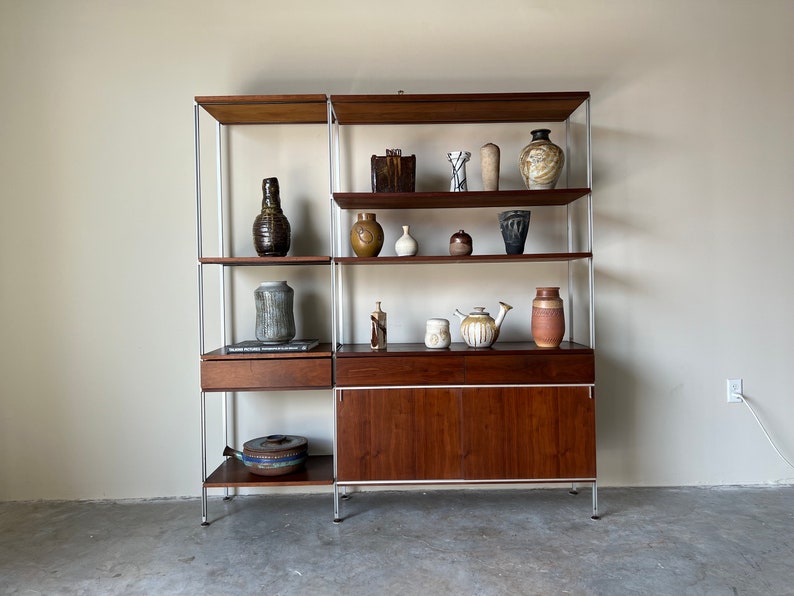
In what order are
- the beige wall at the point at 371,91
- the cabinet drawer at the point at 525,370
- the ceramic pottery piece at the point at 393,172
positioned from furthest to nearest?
the beige wall at the point at 371,91 < the ceramic pottery piece at the point at 393,172 < the cabinet drawer at the point at 525,370

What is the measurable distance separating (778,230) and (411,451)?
242 cm

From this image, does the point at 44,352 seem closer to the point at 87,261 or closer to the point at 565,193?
the point at 87,261

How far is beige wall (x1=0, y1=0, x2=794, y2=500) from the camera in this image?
9.25 ft

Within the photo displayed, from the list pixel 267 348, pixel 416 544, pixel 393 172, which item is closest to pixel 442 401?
pixel 416 544

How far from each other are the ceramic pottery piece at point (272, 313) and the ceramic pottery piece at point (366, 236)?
0.44 m

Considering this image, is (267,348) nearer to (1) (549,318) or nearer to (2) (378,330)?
(2) (378,330)

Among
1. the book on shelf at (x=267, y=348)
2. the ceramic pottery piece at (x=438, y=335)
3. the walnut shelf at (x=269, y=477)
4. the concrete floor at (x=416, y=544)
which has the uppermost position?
the ceramic pottery piece at (x=438, y=335)

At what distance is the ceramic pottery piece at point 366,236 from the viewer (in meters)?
2.57

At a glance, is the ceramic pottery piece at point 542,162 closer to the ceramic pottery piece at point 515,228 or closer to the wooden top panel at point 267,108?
the ceramic pottery piece at point 515,228

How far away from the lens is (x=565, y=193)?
8.20ft

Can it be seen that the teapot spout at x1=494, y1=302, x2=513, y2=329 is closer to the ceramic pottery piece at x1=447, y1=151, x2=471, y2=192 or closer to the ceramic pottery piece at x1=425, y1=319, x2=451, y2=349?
the ceramic pottery piece at x1=425, y1=319, x2=451, y2=349

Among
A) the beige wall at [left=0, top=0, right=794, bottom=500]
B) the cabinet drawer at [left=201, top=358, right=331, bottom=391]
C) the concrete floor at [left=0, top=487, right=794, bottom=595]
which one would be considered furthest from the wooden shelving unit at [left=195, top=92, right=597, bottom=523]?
the beige wall at [left=0, top=0, right=794, bottom=500]

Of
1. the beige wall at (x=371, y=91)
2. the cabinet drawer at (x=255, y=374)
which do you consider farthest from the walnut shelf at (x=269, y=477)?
the cabinet drawer at (x=255, y=374)

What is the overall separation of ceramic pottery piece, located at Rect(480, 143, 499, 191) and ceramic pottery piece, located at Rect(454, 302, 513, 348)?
2.04ft
